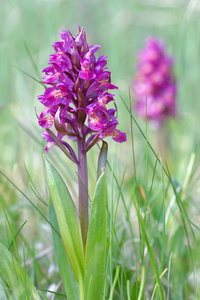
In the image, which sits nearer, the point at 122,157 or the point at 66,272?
the point at 66,272

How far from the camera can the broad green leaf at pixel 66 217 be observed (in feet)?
2.88

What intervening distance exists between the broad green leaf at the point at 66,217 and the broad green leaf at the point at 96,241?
4 centimetres

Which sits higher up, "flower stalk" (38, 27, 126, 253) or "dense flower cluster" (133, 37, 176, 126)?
"dense flower cluster" (133, 37, 176, 126)

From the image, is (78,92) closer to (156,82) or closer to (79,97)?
(79,97)

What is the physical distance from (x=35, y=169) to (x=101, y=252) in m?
1.89

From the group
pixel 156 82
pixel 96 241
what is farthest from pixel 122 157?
pixel 96 241

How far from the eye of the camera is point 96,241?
847 millimetres

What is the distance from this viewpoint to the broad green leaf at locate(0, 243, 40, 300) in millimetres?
833

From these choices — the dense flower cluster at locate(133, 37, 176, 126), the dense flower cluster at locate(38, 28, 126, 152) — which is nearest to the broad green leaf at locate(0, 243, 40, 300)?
the dense flower cluster at locate(38, 28, 126, 152)

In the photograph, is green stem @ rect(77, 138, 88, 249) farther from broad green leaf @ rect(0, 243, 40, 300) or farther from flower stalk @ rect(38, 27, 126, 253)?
broad green leaf @ rect(0, 243, 40, 300)

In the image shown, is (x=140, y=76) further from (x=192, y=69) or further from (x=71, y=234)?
(x=71, y=234)

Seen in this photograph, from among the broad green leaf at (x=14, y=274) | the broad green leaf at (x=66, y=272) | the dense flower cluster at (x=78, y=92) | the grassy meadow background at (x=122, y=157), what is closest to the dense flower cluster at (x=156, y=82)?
the grassy meadow background at (x=122, y=157)

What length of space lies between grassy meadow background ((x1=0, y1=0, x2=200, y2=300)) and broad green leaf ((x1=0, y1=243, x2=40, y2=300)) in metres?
0.06

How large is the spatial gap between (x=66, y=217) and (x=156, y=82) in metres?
2.43
